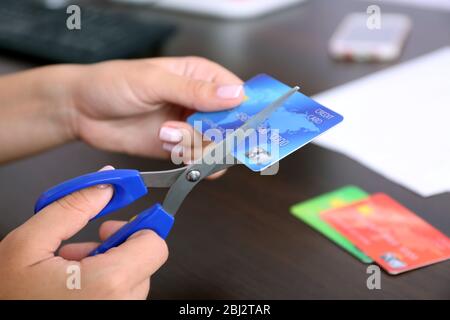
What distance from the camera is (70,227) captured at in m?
0.48

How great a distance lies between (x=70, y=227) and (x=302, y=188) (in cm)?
27

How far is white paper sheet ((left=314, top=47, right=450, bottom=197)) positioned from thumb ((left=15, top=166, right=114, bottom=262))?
333 mm

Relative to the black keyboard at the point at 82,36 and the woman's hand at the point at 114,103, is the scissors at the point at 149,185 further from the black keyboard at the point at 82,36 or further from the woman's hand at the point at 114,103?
the black keyboard at the point at 82,36

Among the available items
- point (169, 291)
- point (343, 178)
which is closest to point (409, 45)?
point (343, 178)

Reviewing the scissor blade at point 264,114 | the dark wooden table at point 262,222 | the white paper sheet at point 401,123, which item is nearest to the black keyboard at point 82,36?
the dark wooden table at point 262,222

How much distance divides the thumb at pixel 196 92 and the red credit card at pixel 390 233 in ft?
0.50

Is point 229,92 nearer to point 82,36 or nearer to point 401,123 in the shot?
point 401,123

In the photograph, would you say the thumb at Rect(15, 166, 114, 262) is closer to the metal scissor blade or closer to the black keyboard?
the metal scissor blade

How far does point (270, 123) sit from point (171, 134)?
13cm

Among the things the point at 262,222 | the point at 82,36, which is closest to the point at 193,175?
the point at 262,222

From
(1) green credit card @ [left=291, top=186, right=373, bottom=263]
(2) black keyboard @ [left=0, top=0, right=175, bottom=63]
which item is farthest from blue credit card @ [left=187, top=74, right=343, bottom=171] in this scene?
(2) black keyboard @ [left=0, top=0, right=175, bottom=63]

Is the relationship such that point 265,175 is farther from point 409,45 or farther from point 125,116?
point 409,45

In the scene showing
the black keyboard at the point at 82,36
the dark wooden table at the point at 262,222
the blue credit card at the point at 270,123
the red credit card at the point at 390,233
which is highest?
the blue credit card at the point at 270,123

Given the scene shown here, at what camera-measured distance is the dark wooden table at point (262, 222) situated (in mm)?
525
